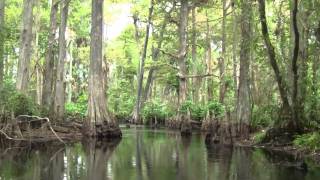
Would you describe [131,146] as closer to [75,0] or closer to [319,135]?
[319,135]

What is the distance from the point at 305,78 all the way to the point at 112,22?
27.0 metres

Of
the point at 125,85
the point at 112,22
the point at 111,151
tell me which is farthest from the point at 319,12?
the point at 125,85

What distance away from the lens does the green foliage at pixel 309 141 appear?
13133mm

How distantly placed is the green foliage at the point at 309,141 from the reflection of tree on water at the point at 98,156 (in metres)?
5.20

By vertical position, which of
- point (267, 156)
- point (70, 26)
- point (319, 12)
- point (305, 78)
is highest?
point (70, 26)

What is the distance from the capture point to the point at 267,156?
13297mm

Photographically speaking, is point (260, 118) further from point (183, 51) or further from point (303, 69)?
point (183, 51)

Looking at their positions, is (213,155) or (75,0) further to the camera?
(75,0)

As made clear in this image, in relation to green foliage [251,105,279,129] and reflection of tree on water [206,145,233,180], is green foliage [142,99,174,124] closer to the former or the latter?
green foliage [251,105,279,129]

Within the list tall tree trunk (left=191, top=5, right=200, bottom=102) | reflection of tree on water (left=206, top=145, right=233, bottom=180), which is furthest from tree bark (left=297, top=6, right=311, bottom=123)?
tall tree trunk (left=191, top=5, right=200, bottom=102)

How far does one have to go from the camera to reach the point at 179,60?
26.9m

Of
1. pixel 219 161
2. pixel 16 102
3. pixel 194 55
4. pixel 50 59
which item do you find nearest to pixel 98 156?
pixel 219 161

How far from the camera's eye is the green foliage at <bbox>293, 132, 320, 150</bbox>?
43.1 feet

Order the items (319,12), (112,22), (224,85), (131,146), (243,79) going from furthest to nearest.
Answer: (112,22) < (224,85) < (243,79) < (131,146) < (319,12)
